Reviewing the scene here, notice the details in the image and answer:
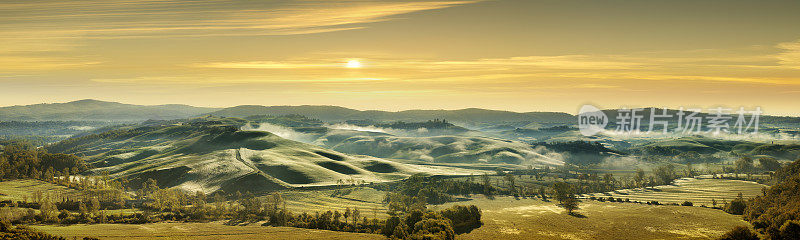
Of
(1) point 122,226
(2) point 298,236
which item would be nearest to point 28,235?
(1) point 122,226

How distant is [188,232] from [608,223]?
139115 millimetres

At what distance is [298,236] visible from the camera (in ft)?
484

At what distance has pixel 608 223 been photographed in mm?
163000

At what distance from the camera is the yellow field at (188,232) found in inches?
5782

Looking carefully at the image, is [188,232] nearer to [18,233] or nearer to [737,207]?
[18,233]

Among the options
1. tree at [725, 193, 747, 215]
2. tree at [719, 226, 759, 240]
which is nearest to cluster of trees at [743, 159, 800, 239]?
tree at [725, 193, 747, 215]

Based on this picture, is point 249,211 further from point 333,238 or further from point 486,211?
point 486,211

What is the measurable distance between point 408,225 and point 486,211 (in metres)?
61.6

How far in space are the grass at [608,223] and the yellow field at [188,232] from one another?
145ft

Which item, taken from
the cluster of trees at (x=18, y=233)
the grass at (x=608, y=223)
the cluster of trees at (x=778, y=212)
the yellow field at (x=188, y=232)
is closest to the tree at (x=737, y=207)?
the grass at (x=608, y=223)

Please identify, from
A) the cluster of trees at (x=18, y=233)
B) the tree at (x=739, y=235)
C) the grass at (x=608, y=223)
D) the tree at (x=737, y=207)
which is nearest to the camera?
the cluster of trees at (x=18, y=233)

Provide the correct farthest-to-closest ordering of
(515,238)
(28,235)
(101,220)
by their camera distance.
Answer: (101,220) → (515,238) → (28,235)

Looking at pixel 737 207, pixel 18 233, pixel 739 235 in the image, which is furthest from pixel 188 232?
pixel 737 207

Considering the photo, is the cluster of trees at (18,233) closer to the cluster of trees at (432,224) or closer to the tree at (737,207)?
the cluster of trees at (432,224)
